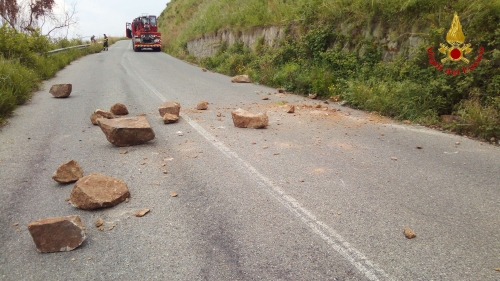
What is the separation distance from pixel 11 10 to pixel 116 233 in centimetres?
2148

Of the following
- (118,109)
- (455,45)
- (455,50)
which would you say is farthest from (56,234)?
(455,45)

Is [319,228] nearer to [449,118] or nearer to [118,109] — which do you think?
[449,118]

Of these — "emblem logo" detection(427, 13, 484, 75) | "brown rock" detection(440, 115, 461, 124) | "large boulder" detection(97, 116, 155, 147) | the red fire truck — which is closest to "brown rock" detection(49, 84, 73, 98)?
"large boulder" detection(97, 116, 155, 147)

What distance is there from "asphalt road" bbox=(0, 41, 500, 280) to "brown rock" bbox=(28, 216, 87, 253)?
0.31 feet

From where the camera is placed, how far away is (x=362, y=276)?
9.00 ft

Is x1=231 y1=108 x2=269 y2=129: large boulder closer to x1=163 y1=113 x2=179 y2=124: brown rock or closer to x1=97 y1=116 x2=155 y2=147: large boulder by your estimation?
x1=163 y1=113 x2=179 y2=124: brown rock

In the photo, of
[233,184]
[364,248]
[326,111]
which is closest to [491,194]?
[364,248]

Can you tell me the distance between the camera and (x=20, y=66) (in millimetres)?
11945

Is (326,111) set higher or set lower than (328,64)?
lower

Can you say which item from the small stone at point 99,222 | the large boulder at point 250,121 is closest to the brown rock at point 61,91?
the large boulder at point 250,121

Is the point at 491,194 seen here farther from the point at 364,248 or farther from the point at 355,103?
the point at 355,103

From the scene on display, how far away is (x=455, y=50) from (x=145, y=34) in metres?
32.2

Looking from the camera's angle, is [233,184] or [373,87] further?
[373,87]

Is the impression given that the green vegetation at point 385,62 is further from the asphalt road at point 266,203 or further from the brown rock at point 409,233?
the brown rock at point 409,233
